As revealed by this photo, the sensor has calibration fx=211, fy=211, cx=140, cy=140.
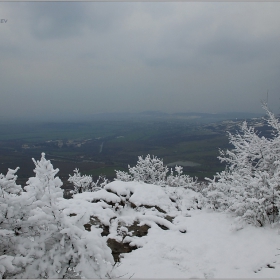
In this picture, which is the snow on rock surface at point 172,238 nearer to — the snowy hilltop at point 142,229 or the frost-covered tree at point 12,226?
the snowy hilltop at point 142,229

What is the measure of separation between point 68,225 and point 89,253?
0.67 metres

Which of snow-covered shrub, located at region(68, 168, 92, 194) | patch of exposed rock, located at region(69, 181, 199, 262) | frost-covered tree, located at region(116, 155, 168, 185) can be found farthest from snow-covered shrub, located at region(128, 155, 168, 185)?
patch of exposed rock, located at region(69, 181, 199, 262)

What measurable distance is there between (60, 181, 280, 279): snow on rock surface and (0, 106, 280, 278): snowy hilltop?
0.03 m

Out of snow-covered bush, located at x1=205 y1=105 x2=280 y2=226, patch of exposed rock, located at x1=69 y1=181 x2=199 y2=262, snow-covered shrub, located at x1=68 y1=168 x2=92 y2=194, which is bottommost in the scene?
snow-covered shrub, located at x1=68 y1=168 x2=92 y2=194

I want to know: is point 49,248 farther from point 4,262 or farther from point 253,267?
point 253,267

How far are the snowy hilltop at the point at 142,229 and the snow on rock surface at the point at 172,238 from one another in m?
0.03

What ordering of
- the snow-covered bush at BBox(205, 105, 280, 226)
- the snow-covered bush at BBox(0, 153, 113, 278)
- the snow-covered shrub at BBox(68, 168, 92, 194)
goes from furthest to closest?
the snow-covered shrub at BBox(68, 168, 92, 194), the snow-covered bush at BBox(205, 105, 280, 226), the snow-covered bush at BBox(0, 153, 113, 278)

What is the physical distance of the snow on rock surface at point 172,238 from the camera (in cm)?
634

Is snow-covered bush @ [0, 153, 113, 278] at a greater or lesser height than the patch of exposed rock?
greater

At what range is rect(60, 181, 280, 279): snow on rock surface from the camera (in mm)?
6344

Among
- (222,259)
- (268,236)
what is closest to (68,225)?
(222,259)

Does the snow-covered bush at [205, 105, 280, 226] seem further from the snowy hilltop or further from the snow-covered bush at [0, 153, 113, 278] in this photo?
the snow-covered bush at [0, 153, 113, 278]

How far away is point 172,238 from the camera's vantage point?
8.46m

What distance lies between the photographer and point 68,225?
4.12m
